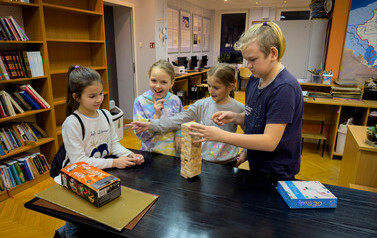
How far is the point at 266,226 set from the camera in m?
0.89

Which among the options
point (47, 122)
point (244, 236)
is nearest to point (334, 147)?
point (244, 236)

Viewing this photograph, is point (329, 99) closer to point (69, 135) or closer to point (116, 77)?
point (69, 135)

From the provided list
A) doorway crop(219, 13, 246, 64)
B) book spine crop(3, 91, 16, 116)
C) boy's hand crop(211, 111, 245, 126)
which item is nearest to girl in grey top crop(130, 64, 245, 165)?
boy's hand crop(211, 111, 245, 126)

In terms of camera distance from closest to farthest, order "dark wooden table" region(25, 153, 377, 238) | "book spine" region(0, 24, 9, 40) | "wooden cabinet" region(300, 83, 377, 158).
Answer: "dark wooden table" region(25, 153, 377, 238) < "book spine" region(0, 24, 9, 40) < "wooden cabinet" region(300, 83, 377, 158)

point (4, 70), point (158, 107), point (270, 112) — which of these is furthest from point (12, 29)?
point (270, 112)

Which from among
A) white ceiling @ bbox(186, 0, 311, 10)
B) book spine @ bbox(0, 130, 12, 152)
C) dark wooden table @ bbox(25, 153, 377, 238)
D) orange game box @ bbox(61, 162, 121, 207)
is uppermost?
white ceiling @ bbox(186, 0, 311, 10)

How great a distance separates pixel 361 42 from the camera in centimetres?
361

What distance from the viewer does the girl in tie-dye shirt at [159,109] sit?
1642mm

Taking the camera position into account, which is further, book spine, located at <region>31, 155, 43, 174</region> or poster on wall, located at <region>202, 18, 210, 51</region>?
poster on wall, located at <region>202, 18, 210, 51</region>

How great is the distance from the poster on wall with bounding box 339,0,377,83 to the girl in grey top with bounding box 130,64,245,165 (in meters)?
3.01

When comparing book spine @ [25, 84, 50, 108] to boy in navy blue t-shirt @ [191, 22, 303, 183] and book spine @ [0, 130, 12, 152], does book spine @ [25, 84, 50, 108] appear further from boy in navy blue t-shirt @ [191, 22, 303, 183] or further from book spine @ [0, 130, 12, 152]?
boy in navy blue t-shirt @ [191, 22, 303, 183]

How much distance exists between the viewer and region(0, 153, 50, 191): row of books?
2.49 metres

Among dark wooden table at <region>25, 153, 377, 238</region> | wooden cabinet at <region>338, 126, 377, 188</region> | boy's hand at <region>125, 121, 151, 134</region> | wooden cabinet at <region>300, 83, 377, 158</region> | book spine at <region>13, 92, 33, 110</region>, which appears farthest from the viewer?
wooden cabinet at <region>300, 83, 377, 158</region>

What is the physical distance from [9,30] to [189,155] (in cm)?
246
